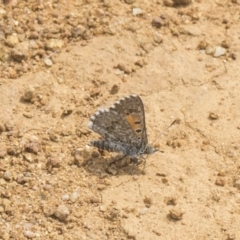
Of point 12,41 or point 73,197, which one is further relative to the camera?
point 12,41

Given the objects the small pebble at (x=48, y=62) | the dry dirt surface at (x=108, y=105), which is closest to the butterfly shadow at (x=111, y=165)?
the dry dirt surface at (x=108, y=105)

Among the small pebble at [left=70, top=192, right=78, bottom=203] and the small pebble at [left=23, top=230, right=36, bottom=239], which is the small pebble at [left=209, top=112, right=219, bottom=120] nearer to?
the small pebble at [left=70, top=192, right=78, bottom=203]

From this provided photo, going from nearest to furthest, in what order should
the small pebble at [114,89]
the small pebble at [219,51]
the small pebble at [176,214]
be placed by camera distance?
the small pebble at [176,214]
the small pebble at [114,89]
the small pebble at [219,51]

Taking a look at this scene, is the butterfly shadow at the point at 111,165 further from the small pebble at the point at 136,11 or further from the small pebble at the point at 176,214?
the small pebble at the point at 136,11

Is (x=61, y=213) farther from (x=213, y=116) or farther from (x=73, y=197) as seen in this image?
(x=213, y=116)

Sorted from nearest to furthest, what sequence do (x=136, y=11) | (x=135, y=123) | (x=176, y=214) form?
(x=176, y=214) < (x=135, y=123) < (x=136, y=11)

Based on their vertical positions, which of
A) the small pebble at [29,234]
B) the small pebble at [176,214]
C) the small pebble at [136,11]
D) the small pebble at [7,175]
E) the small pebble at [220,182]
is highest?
the small pebble at [136,11]

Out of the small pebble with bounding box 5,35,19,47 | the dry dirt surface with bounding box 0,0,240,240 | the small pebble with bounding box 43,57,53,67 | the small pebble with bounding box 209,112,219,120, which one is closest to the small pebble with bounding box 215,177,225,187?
the dry dirt surface with bounding box 0,0,240,240

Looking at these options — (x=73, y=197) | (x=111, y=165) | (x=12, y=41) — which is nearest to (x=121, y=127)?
(x=111, y=165)
